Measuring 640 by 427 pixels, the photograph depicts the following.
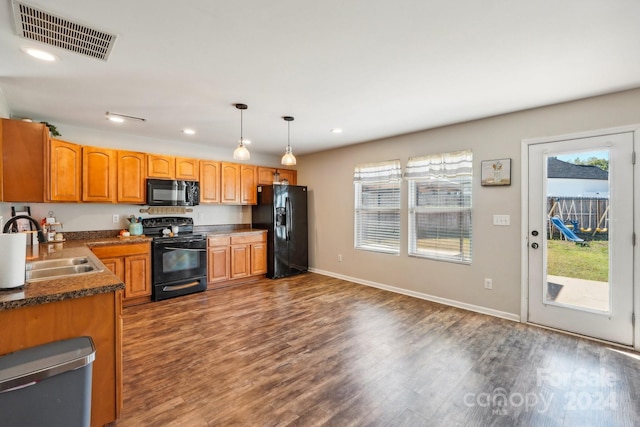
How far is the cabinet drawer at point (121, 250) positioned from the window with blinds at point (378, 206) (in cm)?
324

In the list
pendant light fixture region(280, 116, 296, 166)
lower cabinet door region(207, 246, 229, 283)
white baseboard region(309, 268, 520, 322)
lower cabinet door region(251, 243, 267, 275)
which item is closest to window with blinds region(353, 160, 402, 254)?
white baseboard region(309, 268, 520, 322)

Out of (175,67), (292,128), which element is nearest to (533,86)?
(292,128)

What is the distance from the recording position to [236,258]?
16.2ft

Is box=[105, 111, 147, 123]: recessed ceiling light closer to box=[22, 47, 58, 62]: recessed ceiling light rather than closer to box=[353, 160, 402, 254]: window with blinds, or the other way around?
box=[22, 47, 58, 62]: recessed ceiling light

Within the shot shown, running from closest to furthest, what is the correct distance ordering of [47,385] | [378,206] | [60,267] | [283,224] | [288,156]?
[47,385] < [60,267] < [288,156] < [378,206] < [283,224]

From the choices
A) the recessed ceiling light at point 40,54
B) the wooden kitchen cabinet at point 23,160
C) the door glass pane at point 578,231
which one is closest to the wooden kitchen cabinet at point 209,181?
the wooden kitchen cabinet at point 23,160

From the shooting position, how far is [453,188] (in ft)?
12.7

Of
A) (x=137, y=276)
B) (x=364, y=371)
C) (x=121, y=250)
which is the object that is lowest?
(x=364, y=371)

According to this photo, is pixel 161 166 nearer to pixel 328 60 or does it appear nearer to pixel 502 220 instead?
pixel 328 60

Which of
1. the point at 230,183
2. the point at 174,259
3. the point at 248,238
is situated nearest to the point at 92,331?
the point at 174,259

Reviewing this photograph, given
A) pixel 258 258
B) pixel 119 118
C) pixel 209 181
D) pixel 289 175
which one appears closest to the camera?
pixel 119 118

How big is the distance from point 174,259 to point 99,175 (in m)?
1.48

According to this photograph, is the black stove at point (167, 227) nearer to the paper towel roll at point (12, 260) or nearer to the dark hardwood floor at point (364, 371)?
the dark hardwood floor at point (364, 371)

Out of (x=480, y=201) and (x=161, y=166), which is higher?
(x=161, y=166)
